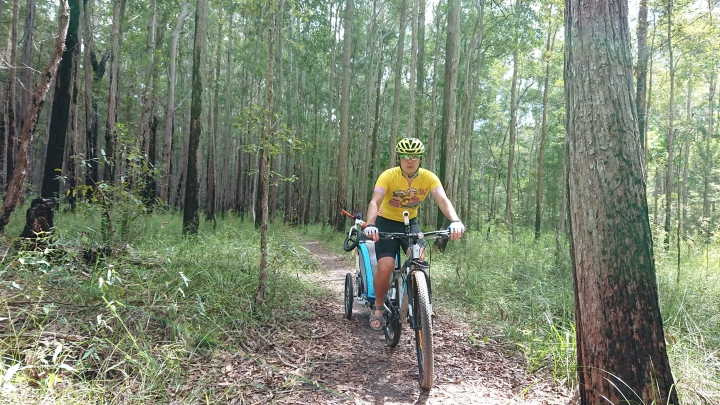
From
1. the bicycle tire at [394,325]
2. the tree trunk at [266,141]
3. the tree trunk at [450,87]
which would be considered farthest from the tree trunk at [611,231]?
the tree trunk at [450,87]

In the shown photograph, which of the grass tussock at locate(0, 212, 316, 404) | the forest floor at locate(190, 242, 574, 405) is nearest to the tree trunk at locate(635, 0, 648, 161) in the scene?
the forest floor at locate(190, 242, 574, 405)

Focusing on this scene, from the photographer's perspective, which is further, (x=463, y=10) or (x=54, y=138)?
(x=463, y=10)

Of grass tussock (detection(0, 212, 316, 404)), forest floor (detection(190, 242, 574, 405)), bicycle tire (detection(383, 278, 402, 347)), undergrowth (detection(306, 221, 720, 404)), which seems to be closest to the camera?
grass tussock (detection(0, 212, 316, 404))

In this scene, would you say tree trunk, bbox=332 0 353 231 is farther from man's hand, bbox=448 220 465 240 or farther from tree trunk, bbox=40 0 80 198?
→ man's hand, bbox=448 220 465 240

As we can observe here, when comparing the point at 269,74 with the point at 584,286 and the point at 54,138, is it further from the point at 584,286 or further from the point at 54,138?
the point at 584,286

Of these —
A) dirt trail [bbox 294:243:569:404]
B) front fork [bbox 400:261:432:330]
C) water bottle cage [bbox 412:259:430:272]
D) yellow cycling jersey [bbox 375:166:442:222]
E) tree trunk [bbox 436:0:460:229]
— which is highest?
tree trunk [bbox 436:0:460:229]

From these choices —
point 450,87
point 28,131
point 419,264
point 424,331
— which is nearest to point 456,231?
point 419,264

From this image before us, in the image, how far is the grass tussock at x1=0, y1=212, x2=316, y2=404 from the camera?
7.37 feet

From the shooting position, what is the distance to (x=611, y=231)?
2135mm

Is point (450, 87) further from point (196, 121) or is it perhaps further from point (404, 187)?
point (404, 187)

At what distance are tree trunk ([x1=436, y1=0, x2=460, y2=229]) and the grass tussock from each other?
6.22 m

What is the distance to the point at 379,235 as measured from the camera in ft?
10.4

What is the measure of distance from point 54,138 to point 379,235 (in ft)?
17.8

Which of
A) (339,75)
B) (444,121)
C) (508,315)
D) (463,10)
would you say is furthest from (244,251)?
(339,75)
